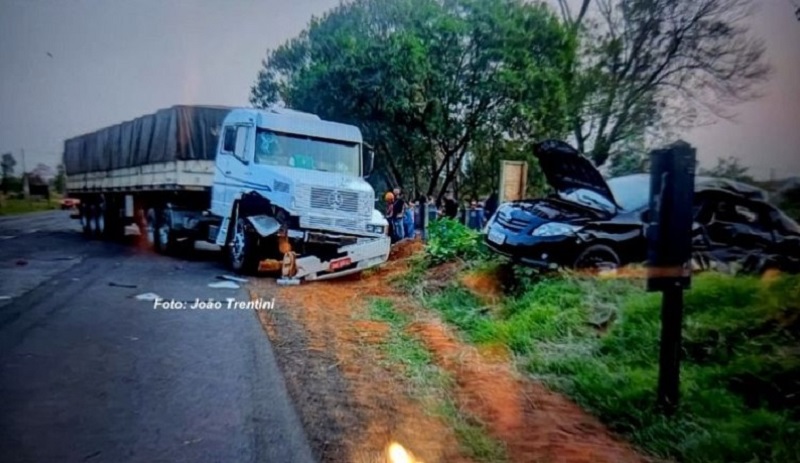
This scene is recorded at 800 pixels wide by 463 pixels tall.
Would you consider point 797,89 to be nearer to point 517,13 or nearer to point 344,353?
point 517,13

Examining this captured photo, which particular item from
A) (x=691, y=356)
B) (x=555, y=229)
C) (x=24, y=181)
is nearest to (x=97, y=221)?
(x=24, y=181)

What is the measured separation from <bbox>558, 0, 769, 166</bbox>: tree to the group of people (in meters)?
0.43

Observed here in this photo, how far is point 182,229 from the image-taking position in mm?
2113

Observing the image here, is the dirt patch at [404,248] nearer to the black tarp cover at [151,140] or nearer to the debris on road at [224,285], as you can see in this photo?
the debris on road at [224,285]

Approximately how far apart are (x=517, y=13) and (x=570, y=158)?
1.62ft

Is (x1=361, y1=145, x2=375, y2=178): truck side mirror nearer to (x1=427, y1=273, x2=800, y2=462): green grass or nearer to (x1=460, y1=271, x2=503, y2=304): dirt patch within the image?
(x1=460, y1=271, x2=503, y2=304): dirt patch

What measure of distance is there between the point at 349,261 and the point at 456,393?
60 cm

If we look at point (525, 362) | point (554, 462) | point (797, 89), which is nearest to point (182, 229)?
point (525, 362)

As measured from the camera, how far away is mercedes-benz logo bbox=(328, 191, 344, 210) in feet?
6.93

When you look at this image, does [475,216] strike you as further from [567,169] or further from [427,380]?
[427,380]

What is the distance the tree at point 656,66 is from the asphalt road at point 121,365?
1305mm

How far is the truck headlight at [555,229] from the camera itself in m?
1.92

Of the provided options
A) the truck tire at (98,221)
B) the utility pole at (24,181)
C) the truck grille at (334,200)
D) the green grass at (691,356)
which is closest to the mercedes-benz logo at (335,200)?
the truck grille at (334,200)

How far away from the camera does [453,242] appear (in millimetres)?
2174
